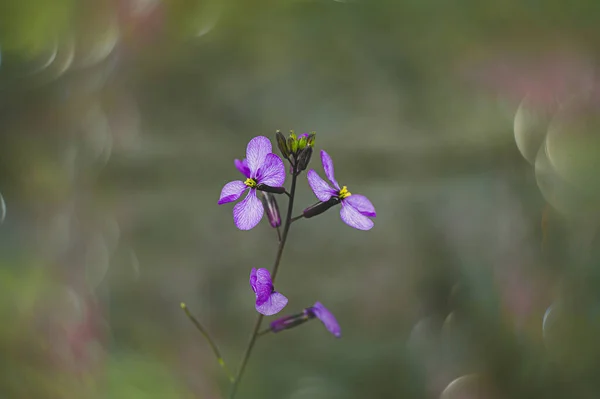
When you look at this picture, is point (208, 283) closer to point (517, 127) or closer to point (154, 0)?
point (154, 0)

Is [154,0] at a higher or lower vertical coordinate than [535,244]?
higher

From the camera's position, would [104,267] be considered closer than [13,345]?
No

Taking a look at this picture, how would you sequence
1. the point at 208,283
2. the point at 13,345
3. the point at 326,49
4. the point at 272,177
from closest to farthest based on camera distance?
the point at 272,177 < the point at 13,345 < the point at 208,283 < the point at 326,49

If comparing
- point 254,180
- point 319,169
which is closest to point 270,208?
point 254,180

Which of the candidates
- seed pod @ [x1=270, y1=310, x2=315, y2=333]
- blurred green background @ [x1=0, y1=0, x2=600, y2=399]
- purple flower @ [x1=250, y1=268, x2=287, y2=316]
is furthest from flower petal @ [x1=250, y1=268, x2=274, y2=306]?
blurred green background @ [x1=0, y1=0, x2=600, y2=399]

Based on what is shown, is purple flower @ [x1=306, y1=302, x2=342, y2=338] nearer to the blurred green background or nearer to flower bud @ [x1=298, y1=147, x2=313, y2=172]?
flower bud @ [x1=298, y1=147, x2=313, y2=172]

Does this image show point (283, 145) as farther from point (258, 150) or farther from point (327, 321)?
point (327, 321)

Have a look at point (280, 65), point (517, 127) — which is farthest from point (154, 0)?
point (517, 127)
